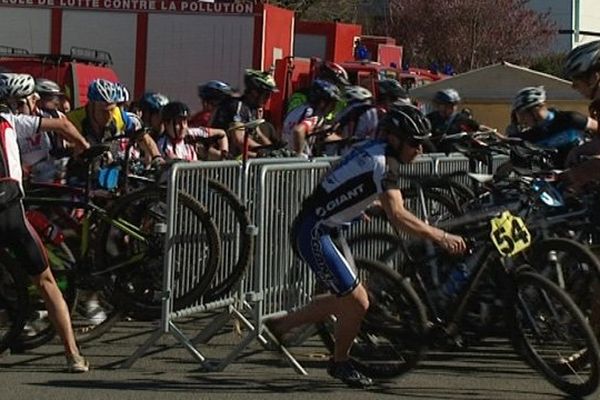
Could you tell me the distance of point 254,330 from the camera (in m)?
9.12

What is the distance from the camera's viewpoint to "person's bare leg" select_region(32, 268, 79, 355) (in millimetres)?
8648

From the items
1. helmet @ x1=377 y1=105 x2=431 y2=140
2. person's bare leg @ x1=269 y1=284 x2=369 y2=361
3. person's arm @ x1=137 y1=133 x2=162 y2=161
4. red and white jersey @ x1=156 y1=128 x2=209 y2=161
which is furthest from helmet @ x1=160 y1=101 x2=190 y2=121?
helmet @ x1=377 y1=105 x2=431 y2=140

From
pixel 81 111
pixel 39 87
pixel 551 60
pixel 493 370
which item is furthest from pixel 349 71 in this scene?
pixel 551 60

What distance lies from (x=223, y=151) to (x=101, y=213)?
7.17 feet

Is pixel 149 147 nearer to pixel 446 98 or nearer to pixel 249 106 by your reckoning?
Result: pixel 249 106

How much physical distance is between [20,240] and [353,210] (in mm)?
2069

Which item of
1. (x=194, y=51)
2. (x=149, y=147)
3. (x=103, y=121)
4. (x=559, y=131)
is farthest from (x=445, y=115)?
(x=194, y=51)

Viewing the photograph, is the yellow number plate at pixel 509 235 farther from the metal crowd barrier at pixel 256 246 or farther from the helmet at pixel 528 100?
the helmet at pixel 528 100

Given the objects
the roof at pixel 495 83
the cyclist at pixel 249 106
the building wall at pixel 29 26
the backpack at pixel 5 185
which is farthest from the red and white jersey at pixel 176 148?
the building wall at pixel 29 26

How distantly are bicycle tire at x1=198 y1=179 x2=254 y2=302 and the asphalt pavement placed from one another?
521mm

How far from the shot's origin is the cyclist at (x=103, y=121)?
1045 centimetres

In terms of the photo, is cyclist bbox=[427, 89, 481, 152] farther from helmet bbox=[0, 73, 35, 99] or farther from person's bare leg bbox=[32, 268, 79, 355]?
person's bare leg bbox=[32, 268, 79, 355]

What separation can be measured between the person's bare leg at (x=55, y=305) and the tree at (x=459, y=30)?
134 ft

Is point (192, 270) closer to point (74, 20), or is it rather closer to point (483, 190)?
point (483, 190)
